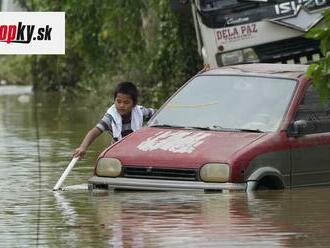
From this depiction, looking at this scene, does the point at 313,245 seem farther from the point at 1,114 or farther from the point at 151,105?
the point at 1,114

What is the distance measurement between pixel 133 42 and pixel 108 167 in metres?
17.3

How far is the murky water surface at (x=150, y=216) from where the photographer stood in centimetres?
1020

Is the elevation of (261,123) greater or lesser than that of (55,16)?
lesser

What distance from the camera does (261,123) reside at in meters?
13.4

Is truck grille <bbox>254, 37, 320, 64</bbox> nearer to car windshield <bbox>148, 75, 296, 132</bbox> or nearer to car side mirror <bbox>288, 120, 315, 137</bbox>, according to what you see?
car windshield <bbox>148, 75, 296, 132</bbox>

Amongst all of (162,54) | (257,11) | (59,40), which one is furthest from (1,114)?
(257,11)

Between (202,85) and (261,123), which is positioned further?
(202,85)

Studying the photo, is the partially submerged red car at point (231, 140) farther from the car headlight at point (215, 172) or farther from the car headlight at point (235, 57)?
the car headlight at point (235, 57)

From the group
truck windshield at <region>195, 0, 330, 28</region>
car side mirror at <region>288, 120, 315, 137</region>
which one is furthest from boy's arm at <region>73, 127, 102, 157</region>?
truck windshield at <region>195, 0, 330, 28</region>

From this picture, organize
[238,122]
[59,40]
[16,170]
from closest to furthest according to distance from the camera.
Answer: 1. [238,122]
2. [16,170]
3. [59,40]

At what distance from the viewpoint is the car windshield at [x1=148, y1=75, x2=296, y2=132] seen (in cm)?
1349

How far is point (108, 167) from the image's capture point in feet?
43.1

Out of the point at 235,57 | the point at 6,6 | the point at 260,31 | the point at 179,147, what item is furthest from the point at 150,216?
the point at 6,6

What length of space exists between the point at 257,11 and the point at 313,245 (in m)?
11.5
